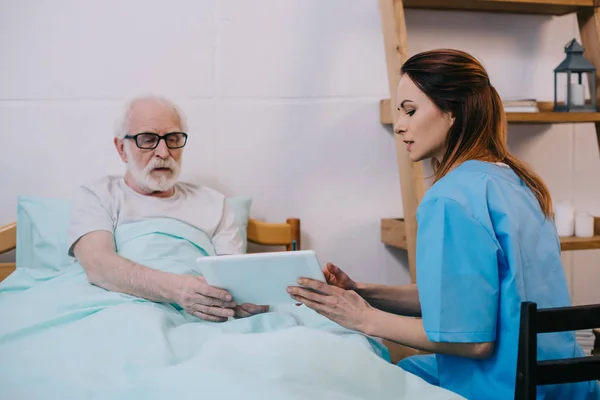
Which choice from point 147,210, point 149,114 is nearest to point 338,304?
point 147,210

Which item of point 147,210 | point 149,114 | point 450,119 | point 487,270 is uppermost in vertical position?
point 149,114

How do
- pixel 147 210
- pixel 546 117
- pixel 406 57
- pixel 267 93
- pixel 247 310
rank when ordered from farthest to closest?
pixel 267 93
pixel 546 117
pixel 406 57
pixel 147 210
pixel 247 310

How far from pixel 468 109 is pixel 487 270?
0.36 m

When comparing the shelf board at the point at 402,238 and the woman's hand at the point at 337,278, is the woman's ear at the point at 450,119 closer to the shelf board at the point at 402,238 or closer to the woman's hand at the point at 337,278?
the woman's hand at the point at 337,278

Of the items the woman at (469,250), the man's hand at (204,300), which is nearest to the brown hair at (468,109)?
the woman at (469,250)

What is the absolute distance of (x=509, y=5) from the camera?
2523mm

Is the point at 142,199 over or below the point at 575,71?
below

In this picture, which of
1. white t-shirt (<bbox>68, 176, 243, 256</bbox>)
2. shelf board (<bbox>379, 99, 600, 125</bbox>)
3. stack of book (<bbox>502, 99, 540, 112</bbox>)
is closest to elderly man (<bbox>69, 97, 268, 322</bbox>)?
white t-shirt (<bbox>68, 176, 243, 256</bbox>)

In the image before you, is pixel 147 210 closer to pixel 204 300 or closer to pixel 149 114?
pixel 149 114

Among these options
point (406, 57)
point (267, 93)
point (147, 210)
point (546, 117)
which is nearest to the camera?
point (147, 210)

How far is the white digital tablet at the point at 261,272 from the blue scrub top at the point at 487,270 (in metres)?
0.25

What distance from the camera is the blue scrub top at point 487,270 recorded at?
1.34 meters

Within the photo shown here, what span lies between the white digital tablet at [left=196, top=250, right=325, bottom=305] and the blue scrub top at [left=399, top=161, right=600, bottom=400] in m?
0.25

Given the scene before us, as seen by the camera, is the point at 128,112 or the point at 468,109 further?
the point at 128,112
